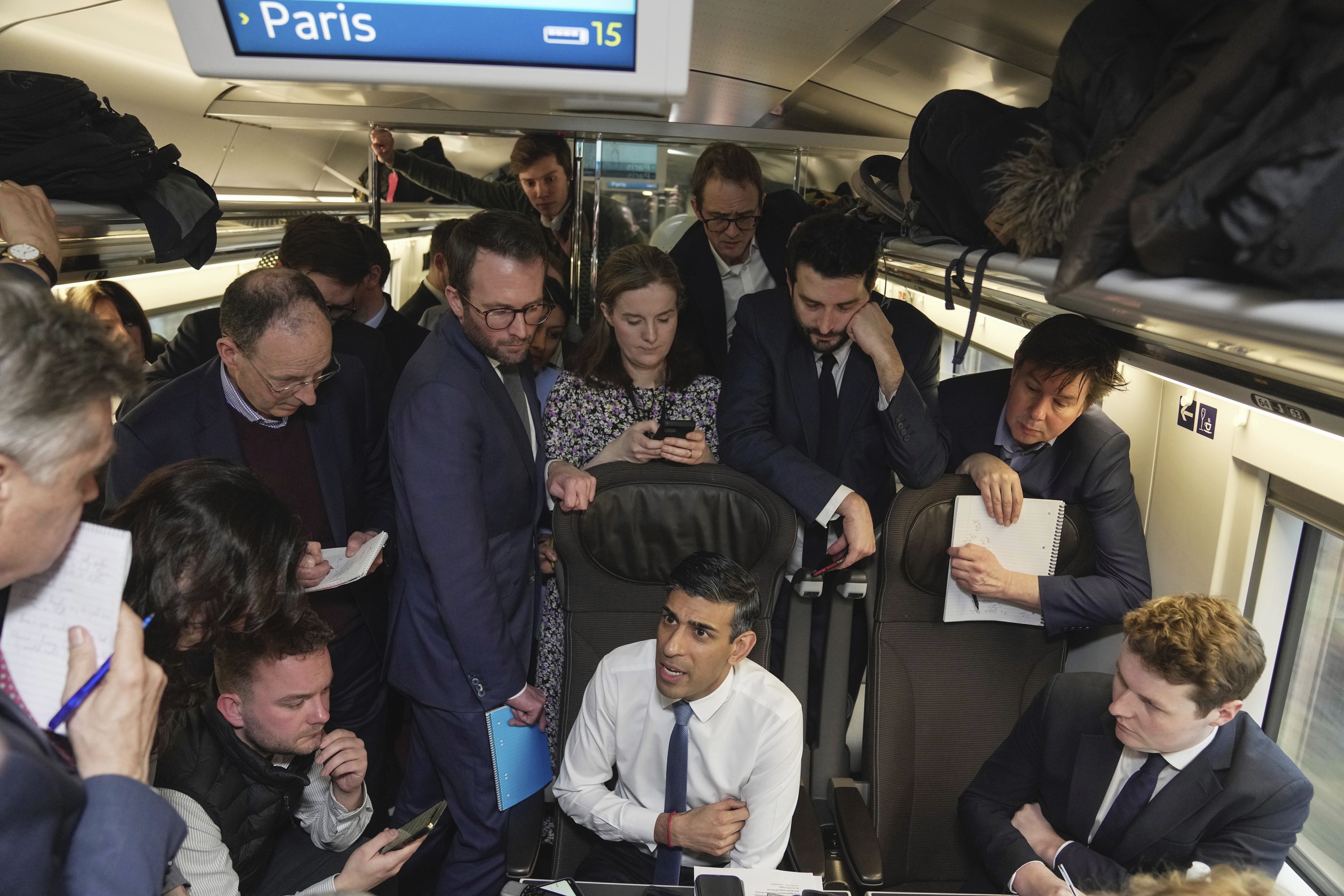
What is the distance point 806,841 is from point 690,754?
418 millimetres

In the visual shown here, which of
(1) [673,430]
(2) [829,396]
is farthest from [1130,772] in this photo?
(1) [673,430]

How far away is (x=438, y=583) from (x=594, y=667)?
2.09 feet

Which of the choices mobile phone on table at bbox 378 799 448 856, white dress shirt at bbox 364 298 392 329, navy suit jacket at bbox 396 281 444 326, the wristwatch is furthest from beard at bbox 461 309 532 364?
navy suit jacket at bbox 396 281 444 326

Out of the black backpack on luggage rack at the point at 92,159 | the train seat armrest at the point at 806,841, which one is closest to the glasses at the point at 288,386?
the black backpack on luggage rack at the point at 92,159

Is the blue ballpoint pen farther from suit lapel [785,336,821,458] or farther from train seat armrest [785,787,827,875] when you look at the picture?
suit lapel [785,336,821,458]

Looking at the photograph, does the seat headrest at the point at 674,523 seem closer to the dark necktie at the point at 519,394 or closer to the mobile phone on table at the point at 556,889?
the dark necktie at the point at 519,394

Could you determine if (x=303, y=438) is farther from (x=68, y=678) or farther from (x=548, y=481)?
(x=68, y=678)

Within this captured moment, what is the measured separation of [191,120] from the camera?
499 centimetres

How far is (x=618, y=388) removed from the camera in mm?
3406

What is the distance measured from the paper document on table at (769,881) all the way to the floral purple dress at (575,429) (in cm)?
109

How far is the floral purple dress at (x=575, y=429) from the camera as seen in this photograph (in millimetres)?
3377

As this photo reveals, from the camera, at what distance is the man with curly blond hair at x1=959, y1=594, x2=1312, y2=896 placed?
240 cm

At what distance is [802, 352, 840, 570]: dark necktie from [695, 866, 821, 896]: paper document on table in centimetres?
120

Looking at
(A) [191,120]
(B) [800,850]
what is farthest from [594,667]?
(A) [191,120]
